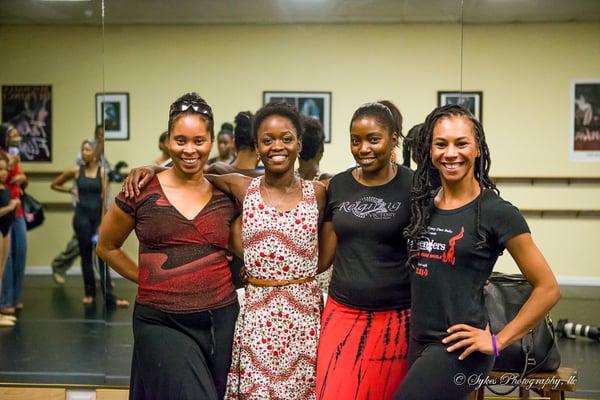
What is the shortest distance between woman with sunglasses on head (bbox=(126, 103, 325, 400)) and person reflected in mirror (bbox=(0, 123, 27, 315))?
7.73 ft

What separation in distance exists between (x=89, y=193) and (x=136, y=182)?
1972 mm

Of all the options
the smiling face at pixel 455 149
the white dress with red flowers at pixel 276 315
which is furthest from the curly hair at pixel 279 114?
the smiling face at pixel 455 149

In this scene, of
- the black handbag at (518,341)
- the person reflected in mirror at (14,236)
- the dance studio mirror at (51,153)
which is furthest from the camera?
the person reflected in mirror at (14,236)

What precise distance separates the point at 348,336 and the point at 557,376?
1.05 metres

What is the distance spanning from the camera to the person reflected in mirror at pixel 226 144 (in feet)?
12.7

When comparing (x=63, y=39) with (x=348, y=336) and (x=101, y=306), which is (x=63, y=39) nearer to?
(x=101, y=306)

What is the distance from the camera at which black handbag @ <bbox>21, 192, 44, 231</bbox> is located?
14.7ft

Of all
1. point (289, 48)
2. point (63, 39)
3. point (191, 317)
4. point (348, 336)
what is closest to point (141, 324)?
point (191, 317)

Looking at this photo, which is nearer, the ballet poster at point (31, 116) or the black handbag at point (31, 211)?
the ballet poster at point (31, 116)

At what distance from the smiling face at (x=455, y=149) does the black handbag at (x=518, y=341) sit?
31.1 inches

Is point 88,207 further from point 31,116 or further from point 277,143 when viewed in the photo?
point 277,143

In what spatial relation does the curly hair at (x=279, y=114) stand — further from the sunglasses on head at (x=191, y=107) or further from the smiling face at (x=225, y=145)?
the smiling face at (x=225, y=145)

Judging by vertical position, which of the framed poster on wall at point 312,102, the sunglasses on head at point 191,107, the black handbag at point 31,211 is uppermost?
the framed poster on wall at point 312,102

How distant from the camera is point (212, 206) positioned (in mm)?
2367
